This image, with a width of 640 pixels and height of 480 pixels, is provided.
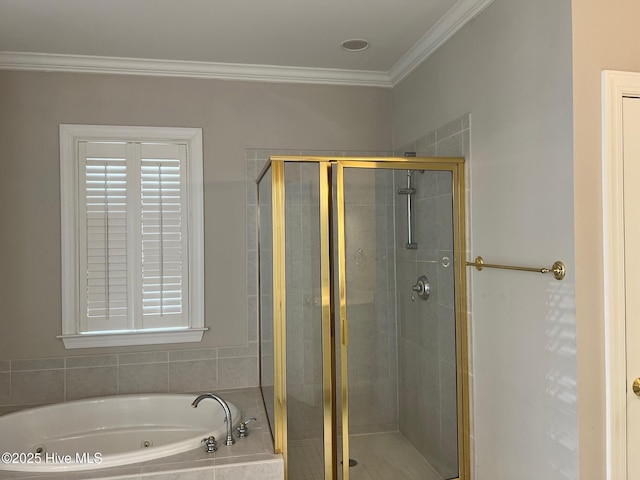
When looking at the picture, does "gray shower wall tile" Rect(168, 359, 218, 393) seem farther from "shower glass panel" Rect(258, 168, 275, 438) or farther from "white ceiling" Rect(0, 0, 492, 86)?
"white ceiling" Rect(0, 0, 492, 86)

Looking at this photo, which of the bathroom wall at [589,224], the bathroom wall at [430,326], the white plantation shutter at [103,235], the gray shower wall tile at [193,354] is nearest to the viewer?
the bathroom wall at [589,224]

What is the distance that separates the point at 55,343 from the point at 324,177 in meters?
1.95

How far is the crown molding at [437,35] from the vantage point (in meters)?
2.33

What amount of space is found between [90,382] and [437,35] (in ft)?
9.11

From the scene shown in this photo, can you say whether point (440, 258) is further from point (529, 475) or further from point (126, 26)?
point (126, 26)

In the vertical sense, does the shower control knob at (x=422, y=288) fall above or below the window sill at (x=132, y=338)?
above

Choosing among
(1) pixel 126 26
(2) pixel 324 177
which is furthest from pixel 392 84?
(1) pixel 126 26

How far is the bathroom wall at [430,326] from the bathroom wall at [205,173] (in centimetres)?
111

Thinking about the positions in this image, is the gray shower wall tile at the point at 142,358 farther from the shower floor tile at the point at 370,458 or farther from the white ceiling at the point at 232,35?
the white ceiling at the point at 232,35

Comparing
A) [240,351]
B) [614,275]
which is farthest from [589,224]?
[240,351]

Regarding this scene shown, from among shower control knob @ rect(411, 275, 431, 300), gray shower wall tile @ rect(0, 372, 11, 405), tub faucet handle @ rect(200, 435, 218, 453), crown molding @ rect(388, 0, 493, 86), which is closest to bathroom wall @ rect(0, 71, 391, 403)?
gray shower wall tile @ rect(0, 372, 11, 405)

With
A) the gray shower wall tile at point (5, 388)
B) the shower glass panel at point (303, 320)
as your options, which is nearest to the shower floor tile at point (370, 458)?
the shower glass panel at point (303, 320)

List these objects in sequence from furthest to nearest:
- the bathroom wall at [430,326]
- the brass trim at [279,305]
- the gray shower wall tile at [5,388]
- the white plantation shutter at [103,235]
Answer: the white plantation shutter at [103,235]
the gray shower wall tile at [5,388]
the bathroom wall at [430,326]
the brass trim at [279,305]

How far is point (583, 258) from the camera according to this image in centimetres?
171
